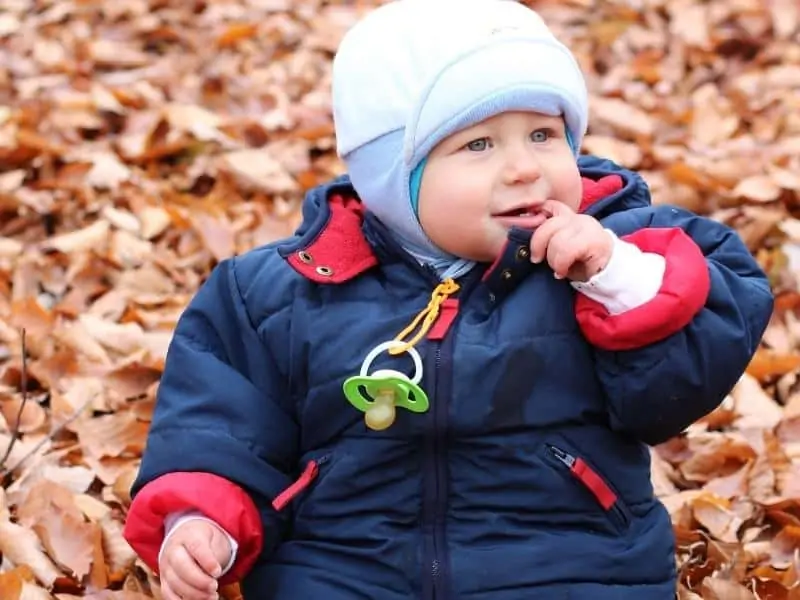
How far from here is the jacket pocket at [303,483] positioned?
1.96 metres

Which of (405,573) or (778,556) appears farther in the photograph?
(778,556)

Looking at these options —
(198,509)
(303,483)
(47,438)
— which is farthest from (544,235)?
(47,438)

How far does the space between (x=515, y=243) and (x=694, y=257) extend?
0.23 metres

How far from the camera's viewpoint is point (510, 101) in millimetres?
1843

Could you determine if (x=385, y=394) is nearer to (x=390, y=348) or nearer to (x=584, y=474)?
(x=390, y=348)

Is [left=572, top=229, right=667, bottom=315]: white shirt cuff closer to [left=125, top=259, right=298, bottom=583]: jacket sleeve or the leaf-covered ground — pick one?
[left=125, top=259, right=298, bottom=583]: jacket sleeve

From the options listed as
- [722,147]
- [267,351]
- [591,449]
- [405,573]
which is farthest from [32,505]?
[722,147]

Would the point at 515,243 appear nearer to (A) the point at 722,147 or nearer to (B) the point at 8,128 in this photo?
(A) the point at 722,147

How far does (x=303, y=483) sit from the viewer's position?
6.49 feet

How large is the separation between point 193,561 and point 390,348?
0.39 metres

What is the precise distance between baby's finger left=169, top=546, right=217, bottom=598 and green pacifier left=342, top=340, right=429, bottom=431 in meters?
0.30

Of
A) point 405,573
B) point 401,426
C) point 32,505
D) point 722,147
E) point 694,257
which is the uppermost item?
point 694,257

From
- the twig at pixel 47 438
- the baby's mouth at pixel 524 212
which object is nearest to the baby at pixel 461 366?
the baby's mouth at pixel 524 212

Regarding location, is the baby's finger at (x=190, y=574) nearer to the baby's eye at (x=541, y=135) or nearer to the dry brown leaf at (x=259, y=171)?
the baby's eye at (x=541, y=135)
